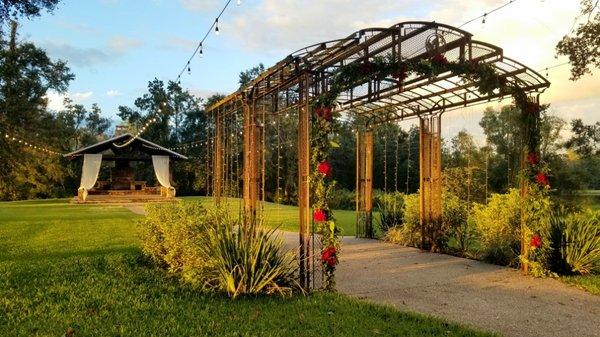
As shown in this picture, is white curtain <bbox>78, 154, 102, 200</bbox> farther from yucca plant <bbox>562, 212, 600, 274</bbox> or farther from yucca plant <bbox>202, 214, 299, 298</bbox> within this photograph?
yucca plant <bbox>562, 212, 600, 274</bbox>

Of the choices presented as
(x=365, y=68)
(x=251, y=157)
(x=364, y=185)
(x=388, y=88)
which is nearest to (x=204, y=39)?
(x=251, y=157)

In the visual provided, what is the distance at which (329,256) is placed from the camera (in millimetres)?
6082

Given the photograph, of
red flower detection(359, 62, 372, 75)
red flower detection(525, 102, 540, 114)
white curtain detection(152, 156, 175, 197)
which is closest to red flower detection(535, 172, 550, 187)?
red flower detection(525, 102, 540, 114)

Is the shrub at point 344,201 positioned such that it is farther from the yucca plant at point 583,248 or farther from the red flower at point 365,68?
the red flower at point 365,68

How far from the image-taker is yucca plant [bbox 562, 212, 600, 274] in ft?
24.2

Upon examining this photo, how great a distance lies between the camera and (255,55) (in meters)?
11.3

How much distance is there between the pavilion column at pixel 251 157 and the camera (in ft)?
27.0

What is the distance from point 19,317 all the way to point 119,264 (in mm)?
2998

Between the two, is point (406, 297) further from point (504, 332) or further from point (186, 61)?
point (186, 61)

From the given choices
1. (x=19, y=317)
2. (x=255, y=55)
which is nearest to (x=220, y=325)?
(x=19, y=317)

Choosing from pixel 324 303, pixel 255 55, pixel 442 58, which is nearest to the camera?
pixel 324 303

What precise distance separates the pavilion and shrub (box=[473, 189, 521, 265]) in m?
21.3

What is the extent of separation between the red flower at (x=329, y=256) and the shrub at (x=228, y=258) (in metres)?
0.40

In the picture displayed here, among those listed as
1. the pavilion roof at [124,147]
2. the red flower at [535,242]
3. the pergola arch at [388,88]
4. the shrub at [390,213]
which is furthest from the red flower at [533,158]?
the pavilion roof at [124,147]
